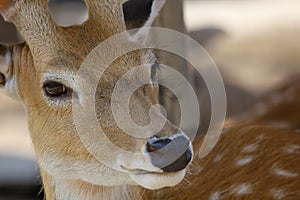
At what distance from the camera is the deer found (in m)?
2.23

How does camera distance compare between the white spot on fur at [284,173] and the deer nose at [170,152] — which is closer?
the deer nose at [170,152]

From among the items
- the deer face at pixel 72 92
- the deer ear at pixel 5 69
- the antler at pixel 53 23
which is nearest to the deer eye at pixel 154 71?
the deer face at pixel 72 92

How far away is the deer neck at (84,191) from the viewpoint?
254 cm

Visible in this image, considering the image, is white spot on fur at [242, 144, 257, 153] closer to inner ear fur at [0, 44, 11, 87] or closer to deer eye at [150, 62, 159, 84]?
deer eye at [150, 62, 159, 84]

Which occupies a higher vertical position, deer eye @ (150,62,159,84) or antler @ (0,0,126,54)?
antler @ (0,0,126,54)

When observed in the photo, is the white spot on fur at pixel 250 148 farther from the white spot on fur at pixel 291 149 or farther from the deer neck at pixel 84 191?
the deer neck at pixel 84 191

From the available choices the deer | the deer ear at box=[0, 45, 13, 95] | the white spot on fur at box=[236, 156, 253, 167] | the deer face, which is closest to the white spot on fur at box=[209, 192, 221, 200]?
the deer

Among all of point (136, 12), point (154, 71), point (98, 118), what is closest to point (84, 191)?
point (98, 118)

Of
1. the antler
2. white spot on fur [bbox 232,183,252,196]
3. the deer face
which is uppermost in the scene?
the antler

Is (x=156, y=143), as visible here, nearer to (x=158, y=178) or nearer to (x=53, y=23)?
(x=158, y=178)

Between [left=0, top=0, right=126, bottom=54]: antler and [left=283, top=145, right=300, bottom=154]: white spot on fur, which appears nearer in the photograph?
[left=0, top=0, right=126, bottom=54]: antler

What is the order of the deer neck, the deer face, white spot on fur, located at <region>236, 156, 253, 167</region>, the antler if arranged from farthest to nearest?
1. white spot on fur, located at <region>236, 156, 253, 167</region>
2. the deer neck
3. the antler
4. the deer face

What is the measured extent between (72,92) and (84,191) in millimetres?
341

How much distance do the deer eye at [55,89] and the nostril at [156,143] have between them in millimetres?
290
